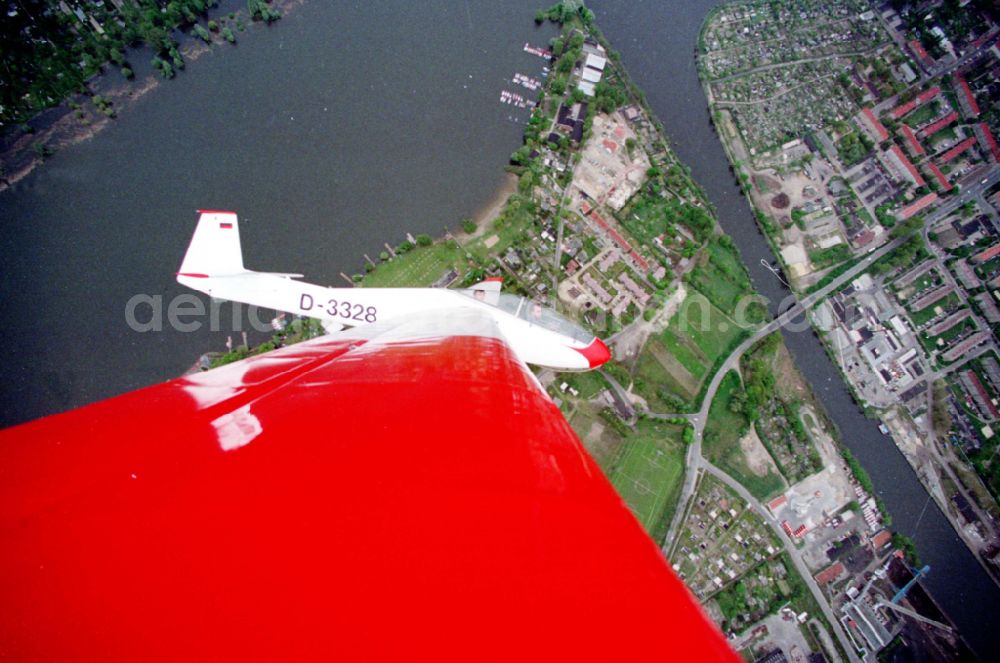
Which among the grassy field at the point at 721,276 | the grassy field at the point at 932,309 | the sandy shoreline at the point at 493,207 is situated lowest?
the grassy field at the point at 932,309

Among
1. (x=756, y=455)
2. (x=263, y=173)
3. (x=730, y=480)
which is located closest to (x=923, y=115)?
(x=756, y=455)

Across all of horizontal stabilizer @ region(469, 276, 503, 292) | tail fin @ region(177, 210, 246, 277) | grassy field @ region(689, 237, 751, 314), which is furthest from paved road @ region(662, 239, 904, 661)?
tail fin @ region(177, 210, 246, 277)

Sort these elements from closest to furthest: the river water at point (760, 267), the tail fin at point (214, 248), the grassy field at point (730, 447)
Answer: the tail fin at point (214, 248) < the grassy field at point (730, 447) < the river water at point (760, 267)

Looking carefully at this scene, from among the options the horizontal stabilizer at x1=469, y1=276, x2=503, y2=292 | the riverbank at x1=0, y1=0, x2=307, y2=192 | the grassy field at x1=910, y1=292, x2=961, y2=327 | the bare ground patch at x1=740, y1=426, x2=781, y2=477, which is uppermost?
the riverbank at x1=0, y1=0, x2=307, y2=192

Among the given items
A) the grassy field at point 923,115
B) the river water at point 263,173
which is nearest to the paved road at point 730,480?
the grassy field at point 923,115

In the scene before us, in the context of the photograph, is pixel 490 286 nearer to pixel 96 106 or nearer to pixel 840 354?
pixel 840 354

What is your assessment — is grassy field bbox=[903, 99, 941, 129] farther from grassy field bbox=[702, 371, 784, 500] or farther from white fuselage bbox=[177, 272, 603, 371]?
white fuselage bbox=[177, 272, 603, 371]

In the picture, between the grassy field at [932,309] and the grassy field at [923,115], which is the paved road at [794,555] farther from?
the grassy field at [923,115]
